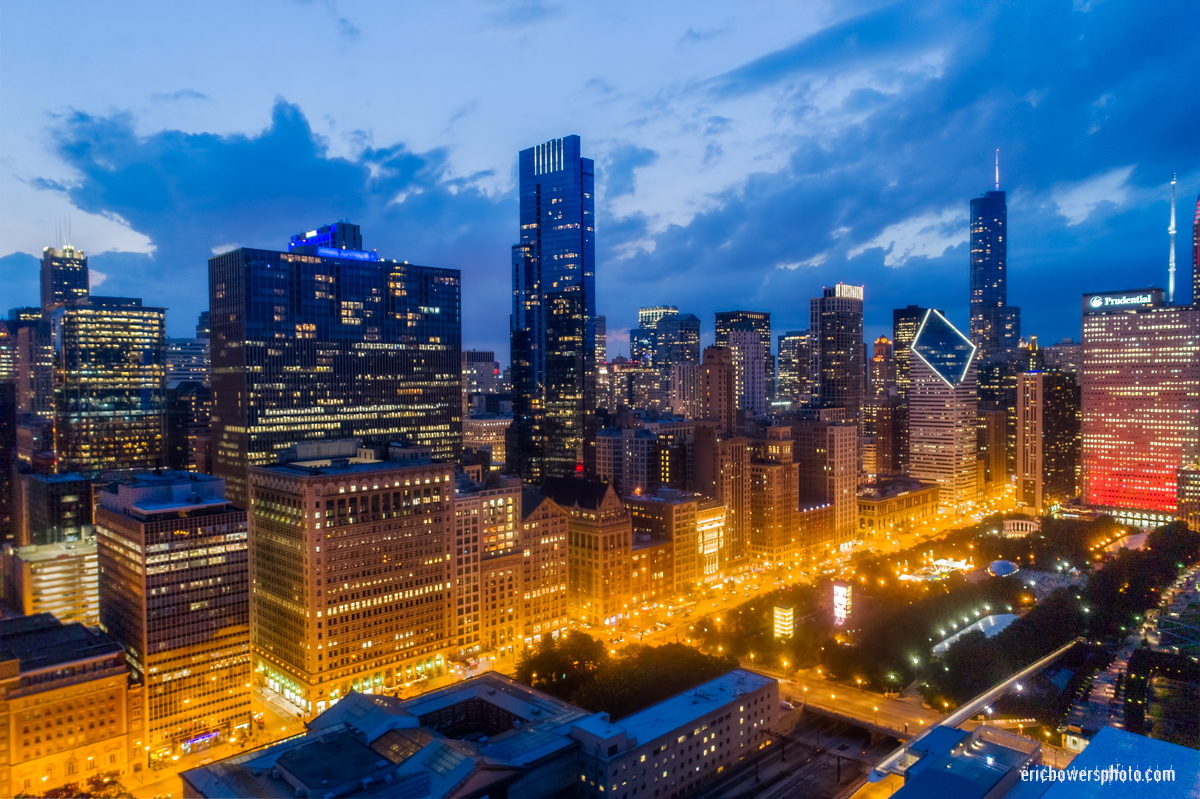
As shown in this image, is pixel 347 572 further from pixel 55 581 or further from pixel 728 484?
pixel 728 484

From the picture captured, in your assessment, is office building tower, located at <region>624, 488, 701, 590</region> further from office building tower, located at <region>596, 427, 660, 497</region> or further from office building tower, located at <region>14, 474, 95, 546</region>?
office building tower, located at <region>14, 474, 95, 546</region>

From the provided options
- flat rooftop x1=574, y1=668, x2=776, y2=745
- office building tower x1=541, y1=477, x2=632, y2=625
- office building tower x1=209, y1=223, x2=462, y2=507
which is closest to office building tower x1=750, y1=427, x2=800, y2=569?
office building tower x1=541, y1=477, x2=632, y2=625

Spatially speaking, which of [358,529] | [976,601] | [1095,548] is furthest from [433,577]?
[1095,548]

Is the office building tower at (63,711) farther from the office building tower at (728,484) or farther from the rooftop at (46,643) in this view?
the office building tower at (728,484)

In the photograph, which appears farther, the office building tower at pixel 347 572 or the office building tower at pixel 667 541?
the office building tower at pixel 667 541

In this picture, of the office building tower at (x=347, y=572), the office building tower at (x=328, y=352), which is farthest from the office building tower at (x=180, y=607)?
the office building tower at (x=328, y=352)

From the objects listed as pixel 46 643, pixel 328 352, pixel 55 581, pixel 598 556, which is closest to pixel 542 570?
pixel 598 556
